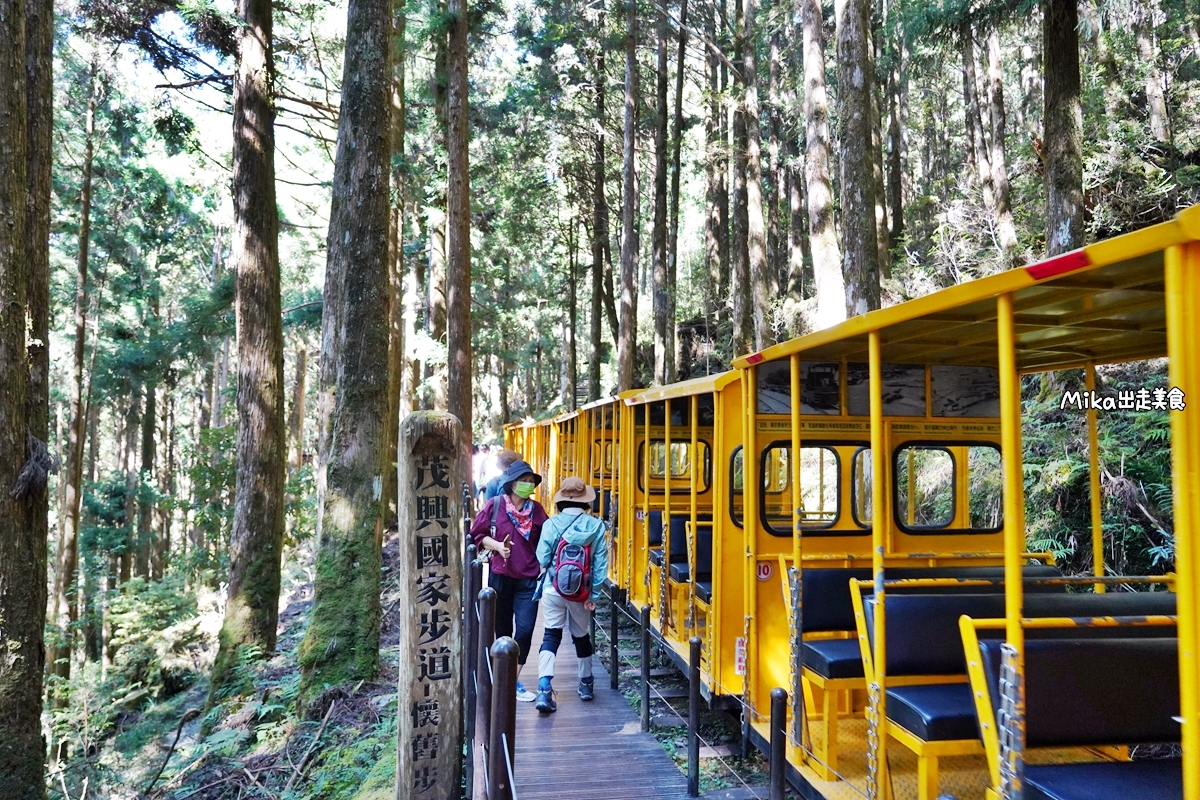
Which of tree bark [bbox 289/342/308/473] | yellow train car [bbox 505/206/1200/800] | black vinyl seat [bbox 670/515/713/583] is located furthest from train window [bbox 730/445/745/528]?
tree bark [bbox 289/342/308/473]

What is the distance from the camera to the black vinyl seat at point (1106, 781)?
276 cm

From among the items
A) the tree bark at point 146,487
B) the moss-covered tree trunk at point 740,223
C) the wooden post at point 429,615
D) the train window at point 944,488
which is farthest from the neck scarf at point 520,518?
the tree bark at point 146,487

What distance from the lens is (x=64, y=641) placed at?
16125 mm

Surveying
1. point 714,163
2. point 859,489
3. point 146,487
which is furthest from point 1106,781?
point 146,487

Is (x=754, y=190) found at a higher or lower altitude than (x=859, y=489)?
higher

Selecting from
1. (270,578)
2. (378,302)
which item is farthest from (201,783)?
(378,302)

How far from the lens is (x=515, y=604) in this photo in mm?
6793

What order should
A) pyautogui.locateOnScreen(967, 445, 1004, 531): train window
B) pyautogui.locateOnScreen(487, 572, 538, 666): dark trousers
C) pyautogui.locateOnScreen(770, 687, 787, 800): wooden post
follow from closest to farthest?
pyautogui.locateOnScreen(770, 687, 787, 800): wooden post
pyautogui.locateOnScreen(487, 572, 538, 666): dark trousers
pyautogui.locateOnScreen(967, 445, 1004, 531): train window

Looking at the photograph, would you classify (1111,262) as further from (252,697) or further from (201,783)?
(252,697)

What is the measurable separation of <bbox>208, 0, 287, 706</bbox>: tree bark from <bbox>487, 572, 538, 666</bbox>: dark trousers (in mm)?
4817

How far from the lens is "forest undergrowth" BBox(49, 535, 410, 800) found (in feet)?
20.4

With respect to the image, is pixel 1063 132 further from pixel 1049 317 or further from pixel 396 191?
pixel 396 191

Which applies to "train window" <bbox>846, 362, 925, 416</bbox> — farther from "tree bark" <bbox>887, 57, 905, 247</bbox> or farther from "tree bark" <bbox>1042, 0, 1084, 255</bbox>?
"tree bark" <bbox>887, 57, 905, 247</bbox>

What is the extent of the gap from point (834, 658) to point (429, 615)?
7.83 ft
